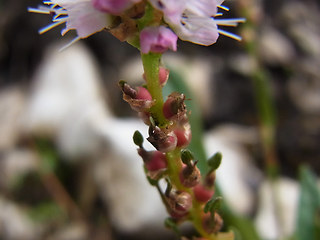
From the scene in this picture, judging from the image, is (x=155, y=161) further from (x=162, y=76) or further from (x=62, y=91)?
(x=62, y=91)

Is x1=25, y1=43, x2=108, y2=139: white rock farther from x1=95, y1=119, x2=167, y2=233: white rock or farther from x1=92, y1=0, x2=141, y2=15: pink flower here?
x1=92, y1=0, x2=141, y2=15: pink flower

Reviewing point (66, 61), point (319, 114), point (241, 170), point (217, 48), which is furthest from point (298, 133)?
point (66, 61)

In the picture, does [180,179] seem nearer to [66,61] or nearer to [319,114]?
[319,114]

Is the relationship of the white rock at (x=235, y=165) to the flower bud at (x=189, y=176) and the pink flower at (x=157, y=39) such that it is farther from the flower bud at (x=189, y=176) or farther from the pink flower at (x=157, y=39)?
the pink flower at (x=157, y=39)

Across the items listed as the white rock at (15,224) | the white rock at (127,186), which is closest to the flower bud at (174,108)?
the white rock at (127,186)

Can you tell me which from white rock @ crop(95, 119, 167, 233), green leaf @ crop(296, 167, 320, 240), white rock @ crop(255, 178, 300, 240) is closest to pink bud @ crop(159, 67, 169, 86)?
green leaf @ crop(296, 167, 320, 240)

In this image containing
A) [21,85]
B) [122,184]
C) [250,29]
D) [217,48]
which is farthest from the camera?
[21,85]
